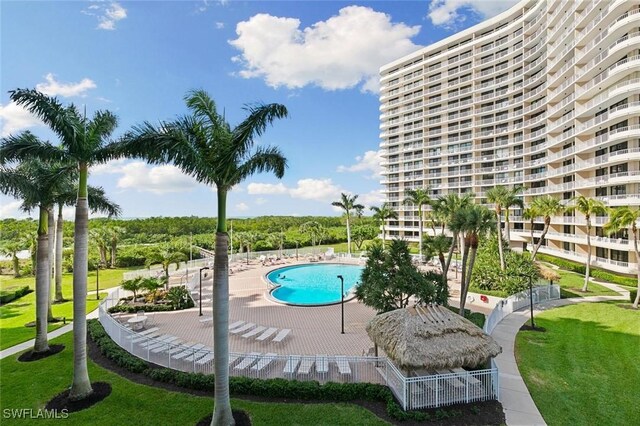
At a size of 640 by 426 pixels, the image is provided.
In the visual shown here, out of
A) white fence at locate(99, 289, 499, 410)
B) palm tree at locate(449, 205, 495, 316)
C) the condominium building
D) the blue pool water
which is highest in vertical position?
the condominium building

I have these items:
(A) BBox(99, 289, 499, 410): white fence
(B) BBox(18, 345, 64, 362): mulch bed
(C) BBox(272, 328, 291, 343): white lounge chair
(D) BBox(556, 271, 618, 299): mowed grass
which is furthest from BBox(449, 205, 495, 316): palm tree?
(B) BBox(18, 345, 64, 362): mulch bed

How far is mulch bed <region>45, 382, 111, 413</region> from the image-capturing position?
32.9 ft

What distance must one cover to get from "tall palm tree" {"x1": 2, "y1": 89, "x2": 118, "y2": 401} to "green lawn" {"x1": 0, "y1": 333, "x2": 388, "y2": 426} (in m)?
1.11

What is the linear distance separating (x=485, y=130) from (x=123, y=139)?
57.1 metres

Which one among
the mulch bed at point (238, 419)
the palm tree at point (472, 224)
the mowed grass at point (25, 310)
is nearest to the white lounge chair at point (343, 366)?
the mulch bed at point (238, 419)

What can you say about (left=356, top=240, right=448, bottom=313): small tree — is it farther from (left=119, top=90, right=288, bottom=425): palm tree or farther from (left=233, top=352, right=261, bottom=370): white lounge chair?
(left=119, top=90, right=288, bottom=425): palm tree

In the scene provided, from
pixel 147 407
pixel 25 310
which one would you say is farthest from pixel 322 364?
pixel 25 310

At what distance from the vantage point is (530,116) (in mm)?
48000

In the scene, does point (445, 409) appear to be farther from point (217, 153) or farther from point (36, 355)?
point (36, 355)

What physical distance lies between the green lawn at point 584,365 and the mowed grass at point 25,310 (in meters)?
23.4

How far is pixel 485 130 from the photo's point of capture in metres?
53.9

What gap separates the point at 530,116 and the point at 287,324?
49.7 metres

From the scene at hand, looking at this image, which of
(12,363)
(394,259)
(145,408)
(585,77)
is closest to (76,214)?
(145,408)

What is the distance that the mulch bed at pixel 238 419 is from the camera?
29.9 ft
